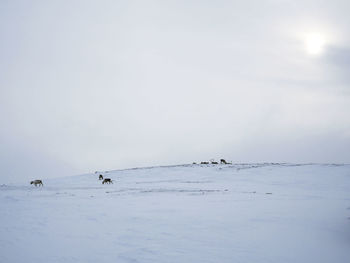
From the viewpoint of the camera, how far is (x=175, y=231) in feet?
25.2

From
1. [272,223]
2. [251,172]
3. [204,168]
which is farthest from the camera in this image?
[204,168]

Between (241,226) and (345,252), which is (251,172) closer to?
(241,226)

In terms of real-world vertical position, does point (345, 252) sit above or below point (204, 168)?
below

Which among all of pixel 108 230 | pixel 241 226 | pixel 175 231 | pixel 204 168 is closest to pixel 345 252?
pixel 241 226

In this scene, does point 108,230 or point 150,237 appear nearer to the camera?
point 150,237

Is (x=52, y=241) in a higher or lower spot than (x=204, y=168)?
lower

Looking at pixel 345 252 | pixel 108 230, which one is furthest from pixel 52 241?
pixel 345 252

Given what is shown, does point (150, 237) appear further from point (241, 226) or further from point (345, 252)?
point (345, 252)

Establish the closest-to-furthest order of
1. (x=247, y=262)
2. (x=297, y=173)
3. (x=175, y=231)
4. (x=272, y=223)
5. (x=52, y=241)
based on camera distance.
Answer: (x=247, y=262), (x=52, y=241), (x=175, y=231), (x=272, y=223), (x=297, y=173)

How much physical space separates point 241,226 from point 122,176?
27.1 metres

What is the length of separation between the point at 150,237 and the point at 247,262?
265cm

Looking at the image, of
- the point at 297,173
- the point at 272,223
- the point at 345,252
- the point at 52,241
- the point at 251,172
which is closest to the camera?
the point at 345,252

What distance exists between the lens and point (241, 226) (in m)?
8.13

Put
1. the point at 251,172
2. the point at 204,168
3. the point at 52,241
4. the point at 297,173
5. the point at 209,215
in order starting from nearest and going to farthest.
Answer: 1. the point at 52,241
2. the point at 209,215
3. the point at 297,173
4. the point at 251,172
5. the point at 204,168
